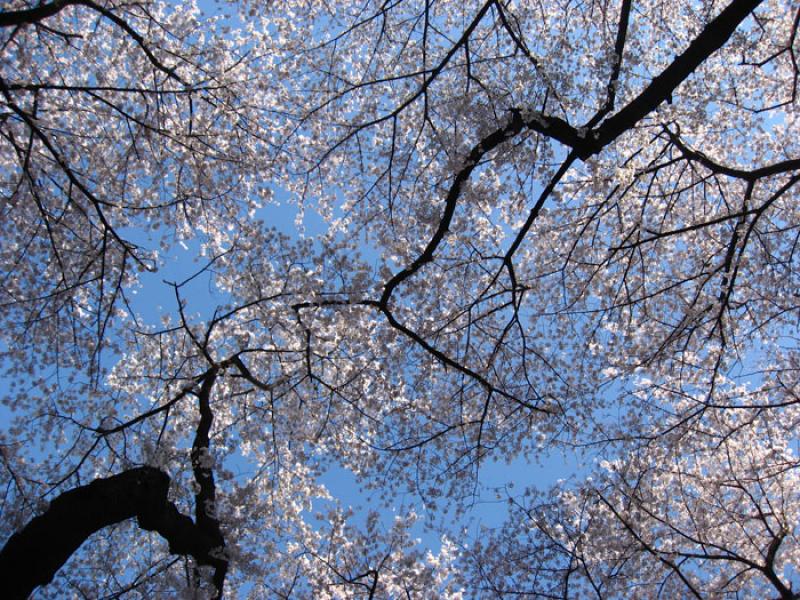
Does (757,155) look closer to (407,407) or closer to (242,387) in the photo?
(407,407)

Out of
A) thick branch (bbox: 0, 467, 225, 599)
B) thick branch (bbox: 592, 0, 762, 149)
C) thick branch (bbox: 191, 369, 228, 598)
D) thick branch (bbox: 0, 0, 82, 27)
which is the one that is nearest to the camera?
thick branch (bbox: 0, 0, 82, 27)

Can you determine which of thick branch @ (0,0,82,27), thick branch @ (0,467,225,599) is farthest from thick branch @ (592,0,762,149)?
thick branch @ (0,467,225,599)

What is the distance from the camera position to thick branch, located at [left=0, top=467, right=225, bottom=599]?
5.11 m

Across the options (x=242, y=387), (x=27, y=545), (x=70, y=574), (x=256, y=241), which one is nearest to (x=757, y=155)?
(x=256, y=241)

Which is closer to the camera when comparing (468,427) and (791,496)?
(468,427)

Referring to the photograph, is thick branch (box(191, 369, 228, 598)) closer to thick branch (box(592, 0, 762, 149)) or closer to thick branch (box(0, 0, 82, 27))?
thick branch (box(0, 0, 82, 27))

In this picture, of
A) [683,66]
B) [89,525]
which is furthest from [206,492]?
[683,66]

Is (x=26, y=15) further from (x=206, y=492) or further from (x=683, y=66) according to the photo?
(x=683, y=66)

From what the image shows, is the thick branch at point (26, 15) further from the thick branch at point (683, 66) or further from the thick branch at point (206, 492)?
the thick branch at point (683, 66)

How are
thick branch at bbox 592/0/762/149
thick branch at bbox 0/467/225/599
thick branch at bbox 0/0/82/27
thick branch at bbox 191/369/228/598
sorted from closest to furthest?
thick branch at bbox 0/0/82/27, thick branch at bbox 0/467/225/599, thick branch at bbox 592/0/762/149, thick branch at bbox 191/369/228/598

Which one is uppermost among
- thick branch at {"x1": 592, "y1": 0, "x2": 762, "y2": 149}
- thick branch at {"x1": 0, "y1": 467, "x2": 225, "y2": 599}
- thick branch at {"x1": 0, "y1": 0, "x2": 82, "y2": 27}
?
thick branch at {"x1": 0, "y1": 0, "x2": 82, "y2": 27}

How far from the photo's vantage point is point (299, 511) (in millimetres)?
10508

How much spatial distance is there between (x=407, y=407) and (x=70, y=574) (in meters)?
5.17

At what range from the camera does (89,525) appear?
215 inches
